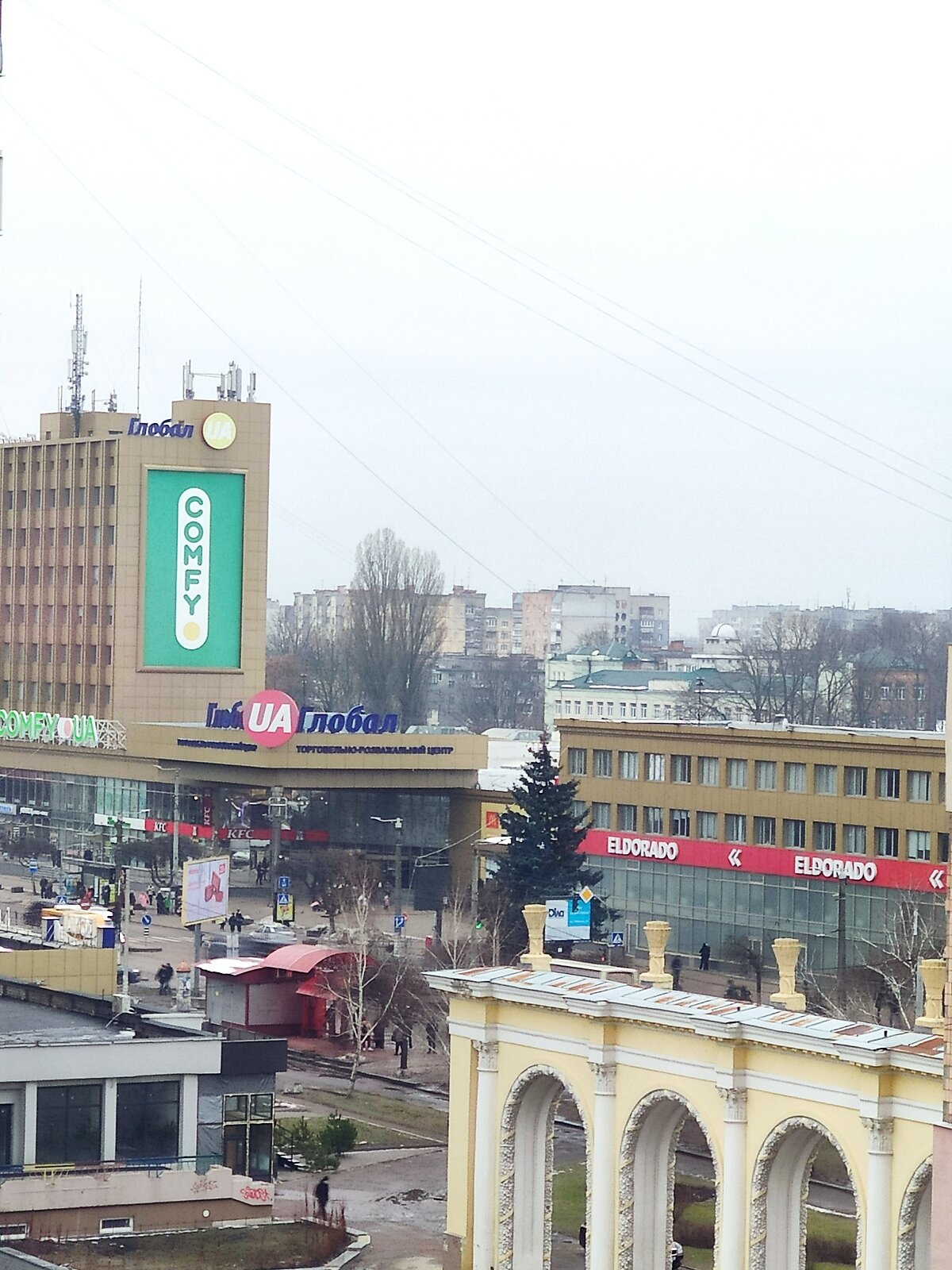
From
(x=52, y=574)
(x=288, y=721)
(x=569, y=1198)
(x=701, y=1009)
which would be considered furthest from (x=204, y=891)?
(x=52, y=574)

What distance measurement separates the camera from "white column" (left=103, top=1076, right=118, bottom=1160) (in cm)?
4447

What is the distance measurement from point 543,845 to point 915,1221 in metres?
51.2

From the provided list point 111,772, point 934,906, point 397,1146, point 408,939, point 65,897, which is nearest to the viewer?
point 397,1146

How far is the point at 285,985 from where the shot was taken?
69312 mm

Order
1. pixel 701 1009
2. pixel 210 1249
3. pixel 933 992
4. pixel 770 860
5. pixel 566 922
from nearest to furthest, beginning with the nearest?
pixel 933 992 → pixel 701 1009 → pixel 210 1249 → pixel 566 922 → pixel 770 860

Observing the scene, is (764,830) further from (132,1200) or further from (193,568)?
(193,568)

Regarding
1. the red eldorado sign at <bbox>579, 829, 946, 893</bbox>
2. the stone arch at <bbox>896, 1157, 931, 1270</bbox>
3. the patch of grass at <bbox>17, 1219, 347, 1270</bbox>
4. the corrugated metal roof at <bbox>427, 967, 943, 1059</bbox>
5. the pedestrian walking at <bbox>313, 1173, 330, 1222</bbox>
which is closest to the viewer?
the stone arch at <bbox>896, 1157, 931, 1270</bbox>

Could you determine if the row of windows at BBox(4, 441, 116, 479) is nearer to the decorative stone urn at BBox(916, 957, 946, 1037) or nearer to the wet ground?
the wet ground

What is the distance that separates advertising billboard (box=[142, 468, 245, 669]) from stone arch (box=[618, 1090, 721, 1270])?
90.8 meters

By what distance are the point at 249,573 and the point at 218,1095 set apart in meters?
84.9

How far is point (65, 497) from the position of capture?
441ft

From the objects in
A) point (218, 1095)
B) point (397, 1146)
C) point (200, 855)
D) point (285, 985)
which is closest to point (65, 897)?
point (200, 855)

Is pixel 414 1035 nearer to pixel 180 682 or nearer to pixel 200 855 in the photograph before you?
pixel 200 855

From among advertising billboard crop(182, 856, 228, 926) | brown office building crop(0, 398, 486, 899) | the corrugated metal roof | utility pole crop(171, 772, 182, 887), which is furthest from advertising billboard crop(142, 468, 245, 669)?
the corrugated metal roof
